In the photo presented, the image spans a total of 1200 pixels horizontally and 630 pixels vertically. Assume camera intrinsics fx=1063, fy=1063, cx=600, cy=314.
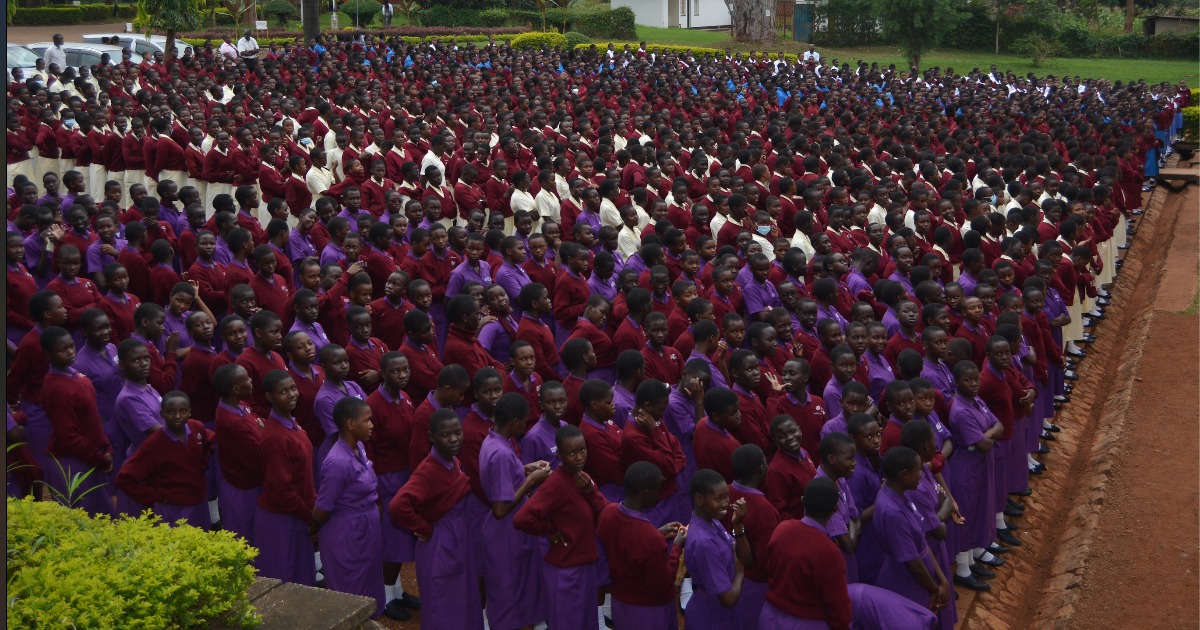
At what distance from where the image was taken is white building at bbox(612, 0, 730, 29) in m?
53.6

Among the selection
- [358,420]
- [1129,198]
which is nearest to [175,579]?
[358,420]

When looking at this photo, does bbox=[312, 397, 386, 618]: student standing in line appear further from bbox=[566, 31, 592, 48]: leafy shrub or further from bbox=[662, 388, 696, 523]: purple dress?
bbox=[566, 31, 592, 48]: leafy shrub

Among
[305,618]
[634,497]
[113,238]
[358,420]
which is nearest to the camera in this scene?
[305,618]

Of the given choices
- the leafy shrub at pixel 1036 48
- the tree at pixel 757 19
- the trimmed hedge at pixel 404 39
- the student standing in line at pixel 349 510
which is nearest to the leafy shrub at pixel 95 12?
the trimmed hedge at pixel 404 39

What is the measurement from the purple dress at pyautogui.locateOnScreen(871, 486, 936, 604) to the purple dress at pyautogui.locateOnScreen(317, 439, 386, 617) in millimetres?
2829

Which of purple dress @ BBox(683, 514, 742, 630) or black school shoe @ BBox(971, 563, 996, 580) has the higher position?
purple dress @ BBox(683, 514, 742, 630)

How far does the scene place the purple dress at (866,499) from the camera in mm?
6156

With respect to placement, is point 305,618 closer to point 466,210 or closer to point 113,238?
point 113,238

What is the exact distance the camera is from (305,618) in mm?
4297

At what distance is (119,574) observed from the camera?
12.8ft

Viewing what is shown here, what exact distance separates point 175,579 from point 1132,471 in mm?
7923

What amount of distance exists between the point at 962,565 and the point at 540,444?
3.21 metres

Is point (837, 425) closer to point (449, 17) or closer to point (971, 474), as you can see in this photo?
point (971, 474)

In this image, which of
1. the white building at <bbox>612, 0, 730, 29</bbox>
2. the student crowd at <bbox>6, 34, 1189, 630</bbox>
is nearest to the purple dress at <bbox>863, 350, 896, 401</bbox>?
the student crowd at <bbox>6, 34, 1189, 630</bbox>
